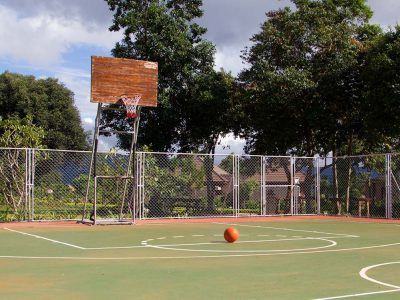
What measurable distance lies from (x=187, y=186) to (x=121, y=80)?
221 inches

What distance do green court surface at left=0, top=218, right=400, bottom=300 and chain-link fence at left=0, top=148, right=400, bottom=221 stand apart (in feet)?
12.0

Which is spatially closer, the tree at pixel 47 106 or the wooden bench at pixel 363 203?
the wooden bench at pixel 363 203

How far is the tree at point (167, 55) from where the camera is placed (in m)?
25.8

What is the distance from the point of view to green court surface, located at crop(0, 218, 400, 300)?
6.86 meters

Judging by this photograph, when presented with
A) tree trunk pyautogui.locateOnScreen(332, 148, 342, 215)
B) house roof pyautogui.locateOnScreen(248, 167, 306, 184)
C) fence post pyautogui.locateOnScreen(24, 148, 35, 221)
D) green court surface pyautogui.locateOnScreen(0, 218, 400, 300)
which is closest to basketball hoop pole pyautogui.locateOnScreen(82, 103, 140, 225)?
fence post pyautogui.locateOnScreen(24, 148, 35, 221)

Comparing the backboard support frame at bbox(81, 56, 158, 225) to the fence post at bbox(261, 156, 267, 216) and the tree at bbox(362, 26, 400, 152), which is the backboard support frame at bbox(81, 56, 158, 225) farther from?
the tree at bbox(362, 26, 400, 152)

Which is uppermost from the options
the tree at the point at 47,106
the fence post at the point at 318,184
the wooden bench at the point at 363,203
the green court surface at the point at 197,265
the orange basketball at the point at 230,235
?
the tree at the point at 47,106

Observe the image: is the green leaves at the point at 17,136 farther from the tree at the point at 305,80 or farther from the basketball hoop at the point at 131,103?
the tree at the point at 305,80

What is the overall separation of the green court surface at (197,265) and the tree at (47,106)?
2106 centimetres

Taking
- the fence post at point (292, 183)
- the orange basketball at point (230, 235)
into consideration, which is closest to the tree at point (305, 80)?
the fence post at point (292, 183)

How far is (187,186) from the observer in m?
21.6

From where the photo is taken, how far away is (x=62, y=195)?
766 inches

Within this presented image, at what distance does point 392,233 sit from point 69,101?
26795 mm

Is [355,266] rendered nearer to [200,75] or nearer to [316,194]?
[316,194]
